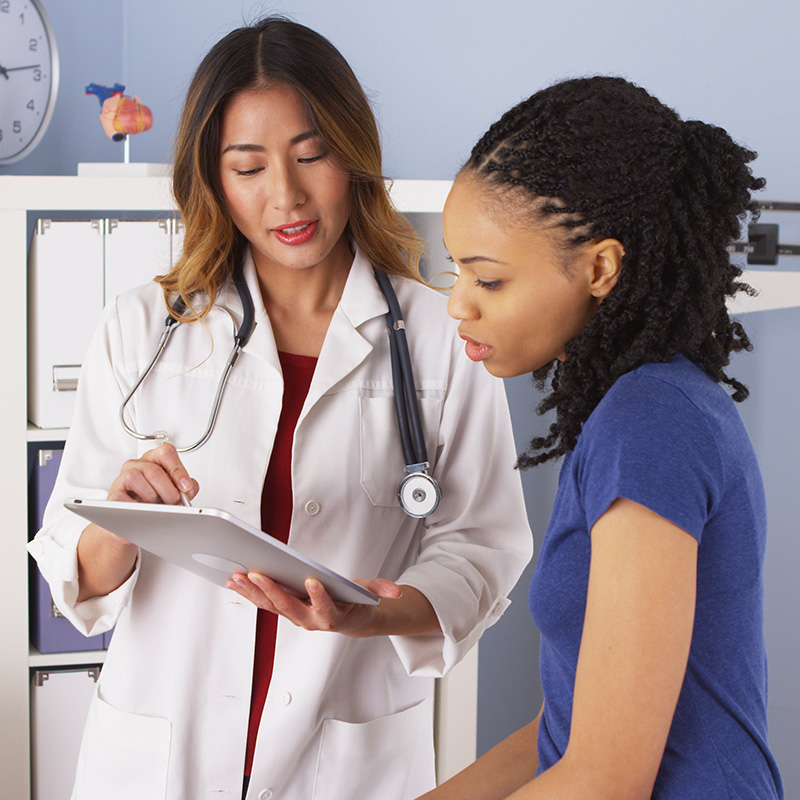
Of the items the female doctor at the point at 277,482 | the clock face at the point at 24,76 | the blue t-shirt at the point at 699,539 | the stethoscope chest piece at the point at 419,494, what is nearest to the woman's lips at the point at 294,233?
the female doctor at the point at 277,482

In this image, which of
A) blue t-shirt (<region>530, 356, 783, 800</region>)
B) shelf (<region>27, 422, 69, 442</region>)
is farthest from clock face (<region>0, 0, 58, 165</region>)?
blue t-shirt (<region>530, 356, 783, 800</region>)

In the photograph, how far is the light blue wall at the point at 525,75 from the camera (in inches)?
79.0

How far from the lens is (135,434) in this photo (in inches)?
47.1

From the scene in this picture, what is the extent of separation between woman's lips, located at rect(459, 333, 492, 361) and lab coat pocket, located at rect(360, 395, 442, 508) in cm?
38

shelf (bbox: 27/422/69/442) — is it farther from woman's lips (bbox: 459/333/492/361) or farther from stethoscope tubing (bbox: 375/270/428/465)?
woman's lips (bbox: 459/333/492/361)

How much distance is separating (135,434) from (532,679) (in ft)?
5.38

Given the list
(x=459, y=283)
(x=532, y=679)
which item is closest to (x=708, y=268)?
(x=459, y=283)

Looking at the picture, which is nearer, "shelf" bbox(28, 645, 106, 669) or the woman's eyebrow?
the woman's eyebrow

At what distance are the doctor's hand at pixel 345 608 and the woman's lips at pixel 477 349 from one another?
27 centimetres

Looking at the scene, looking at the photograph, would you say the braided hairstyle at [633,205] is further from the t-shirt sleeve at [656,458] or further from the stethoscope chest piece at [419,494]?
the stethoscope chest piece at [419,494]

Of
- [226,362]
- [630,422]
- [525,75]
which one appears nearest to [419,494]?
[226,362]

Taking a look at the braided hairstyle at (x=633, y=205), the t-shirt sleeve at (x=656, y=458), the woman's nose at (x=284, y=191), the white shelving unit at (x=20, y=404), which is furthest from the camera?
the white shelving unit at (x=20, y=404)

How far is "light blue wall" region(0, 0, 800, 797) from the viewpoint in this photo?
201 cm

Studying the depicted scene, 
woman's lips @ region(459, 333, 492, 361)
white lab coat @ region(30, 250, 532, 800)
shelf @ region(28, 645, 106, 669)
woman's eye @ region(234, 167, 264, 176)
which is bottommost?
shelf @ region(28, 645, 106, 669)
